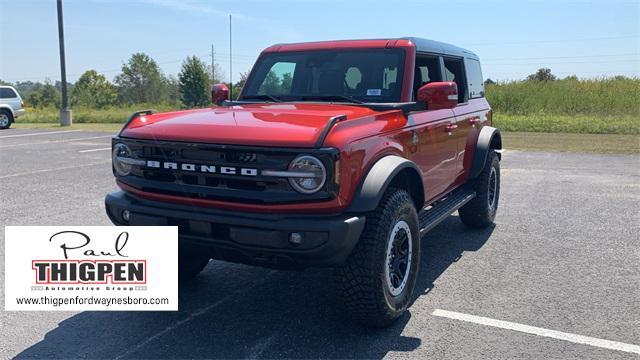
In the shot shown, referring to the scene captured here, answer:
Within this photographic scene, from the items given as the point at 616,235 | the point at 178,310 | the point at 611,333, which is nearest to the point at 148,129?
the point at 178,310

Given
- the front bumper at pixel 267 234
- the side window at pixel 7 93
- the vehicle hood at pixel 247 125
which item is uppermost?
the side window at pixel 7 93

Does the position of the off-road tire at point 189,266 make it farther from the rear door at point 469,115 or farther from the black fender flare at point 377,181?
the rear door at point 469,115

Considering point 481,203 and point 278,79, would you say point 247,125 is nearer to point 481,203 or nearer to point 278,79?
point 278,79

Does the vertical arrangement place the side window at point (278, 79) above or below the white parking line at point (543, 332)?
above

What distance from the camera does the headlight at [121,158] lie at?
3.66m

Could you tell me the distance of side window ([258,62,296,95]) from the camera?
15.9 feet

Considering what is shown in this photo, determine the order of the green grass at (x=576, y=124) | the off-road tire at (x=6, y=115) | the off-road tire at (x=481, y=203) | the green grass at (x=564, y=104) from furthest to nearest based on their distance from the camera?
→ the off-road tire at (x=6, y=115) < the green grass at (x=564, y=104) < the green grass at (x=576, y=124) < the off-road tire at (x=481, y=203)

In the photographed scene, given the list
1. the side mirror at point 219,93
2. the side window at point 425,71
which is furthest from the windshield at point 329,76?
the side mirror at point 219,93

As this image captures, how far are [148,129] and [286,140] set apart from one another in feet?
3.51

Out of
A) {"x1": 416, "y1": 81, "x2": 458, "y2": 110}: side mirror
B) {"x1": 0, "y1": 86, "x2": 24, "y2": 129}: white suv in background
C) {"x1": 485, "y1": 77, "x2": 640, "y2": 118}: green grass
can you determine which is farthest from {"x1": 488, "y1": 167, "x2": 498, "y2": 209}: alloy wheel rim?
{"x1": 0, "y1": 86, "x2": 24, "y2": 129}: white suv in background

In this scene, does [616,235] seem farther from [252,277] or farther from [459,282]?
[252,277]

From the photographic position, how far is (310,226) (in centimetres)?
300

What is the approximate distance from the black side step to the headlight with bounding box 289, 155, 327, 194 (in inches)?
48.2

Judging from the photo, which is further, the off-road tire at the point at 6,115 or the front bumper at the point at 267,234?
the off-road tire at the point at 6,115
